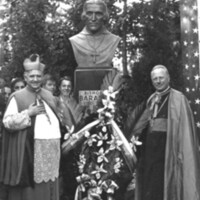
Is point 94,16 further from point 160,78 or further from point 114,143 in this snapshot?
point 114,143

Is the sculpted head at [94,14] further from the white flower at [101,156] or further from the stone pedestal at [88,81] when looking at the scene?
the white flower at [101,156]

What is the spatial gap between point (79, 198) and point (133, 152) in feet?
2.93

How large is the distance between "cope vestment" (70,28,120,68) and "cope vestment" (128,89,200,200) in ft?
4.41

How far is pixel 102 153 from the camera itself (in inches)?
233

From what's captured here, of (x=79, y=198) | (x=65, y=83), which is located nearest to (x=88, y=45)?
(x=65, y=83)

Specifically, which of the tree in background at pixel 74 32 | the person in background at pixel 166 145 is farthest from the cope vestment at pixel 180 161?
the tree in background at pixel 74 32

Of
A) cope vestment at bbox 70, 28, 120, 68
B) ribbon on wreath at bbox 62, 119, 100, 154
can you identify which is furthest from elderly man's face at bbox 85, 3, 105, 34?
ribbon on wreath at bbox 62, 119, 100, 154

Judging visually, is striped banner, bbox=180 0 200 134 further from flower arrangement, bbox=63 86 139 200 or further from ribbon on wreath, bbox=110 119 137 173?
flower arrangement, bbox=63 86 139 200

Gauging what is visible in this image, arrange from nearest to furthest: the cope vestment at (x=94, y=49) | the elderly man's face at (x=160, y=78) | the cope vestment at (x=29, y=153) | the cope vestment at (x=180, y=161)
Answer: the cope vestment at (x=29, y=153), the cope vestment at (x=180, y=161), the elderly man's face at (x=160, y=78), the cope vestment at (x=94, y=49)

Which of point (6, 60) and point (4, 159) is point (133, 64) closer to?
point (6, 60)

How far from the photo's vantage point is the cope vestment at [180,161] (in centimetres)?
558

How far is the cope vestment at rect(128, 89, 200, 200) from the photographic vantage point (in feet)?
18.3

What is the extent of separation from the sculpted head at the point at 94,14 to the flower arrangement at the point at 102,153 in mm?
1049

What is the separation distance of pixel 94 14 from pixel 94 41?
1.24ft
